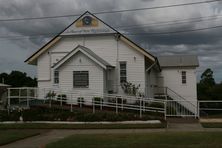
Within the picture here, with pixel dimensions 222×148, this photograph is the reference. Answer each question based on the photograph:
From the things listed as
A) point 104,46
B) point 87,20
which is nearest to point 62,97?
point 104,46

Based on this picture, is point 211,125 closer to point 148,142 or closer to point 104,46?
point 148,142

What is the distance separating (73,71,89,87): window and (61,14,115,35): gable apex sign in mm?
3910

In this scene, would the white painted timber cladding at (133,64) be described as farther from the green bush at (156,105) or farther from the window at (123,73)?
the green bush at (156,105)

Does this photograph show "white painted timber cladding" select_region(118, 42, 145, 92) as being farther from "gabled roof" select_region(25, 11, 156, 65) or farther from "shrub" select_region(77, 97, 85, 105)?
"shrub" select_region(77, 97, 85, 105)

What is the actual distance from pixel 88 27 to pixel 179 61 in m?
14.3

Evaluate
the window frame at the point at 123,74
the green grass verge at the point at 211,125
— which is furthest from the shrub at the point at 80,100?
the green grass verge at the point at 211,125

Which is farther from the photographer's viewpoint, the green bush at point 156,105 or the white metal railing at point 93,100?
the green bush at point 156,105

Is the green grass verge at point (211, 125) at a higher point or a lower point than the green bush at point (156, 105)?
lower

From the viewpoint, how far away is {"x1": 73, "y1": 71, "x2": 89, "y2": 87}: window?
2748 cm

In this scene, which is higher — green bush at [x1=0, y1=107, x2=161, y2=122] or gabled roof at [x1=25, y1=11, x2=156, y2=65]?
gabled roof at [x1=25, y1=11, x2=156, y2=65]

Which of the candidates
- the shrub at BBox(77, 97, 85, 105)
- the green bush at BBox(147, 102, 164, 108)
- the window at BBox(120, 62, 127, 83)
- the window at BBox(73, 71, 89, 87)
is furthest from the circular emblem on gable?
the green bush at BBox(147, 102, 164, 108)

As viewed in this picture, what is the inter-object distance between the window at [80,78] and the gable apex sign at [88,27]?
12.8 feet

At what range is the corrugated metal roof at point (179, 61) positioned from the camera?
38844 millimetres

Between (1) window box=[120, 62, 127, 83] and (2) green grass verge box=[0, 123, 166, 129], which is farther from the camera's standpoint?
(1) window box=[120, 62, 127, 83]
